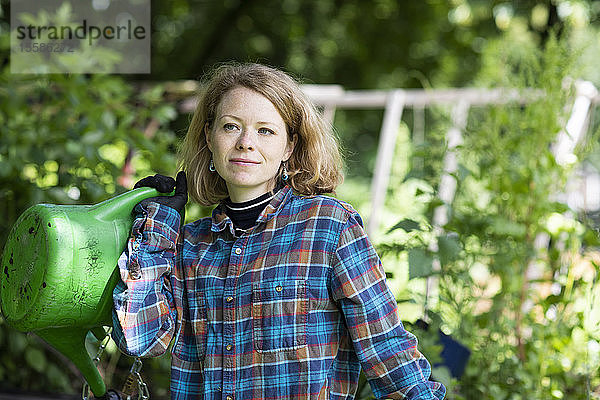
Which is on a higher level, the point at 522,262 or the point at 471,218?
the point at 471,218

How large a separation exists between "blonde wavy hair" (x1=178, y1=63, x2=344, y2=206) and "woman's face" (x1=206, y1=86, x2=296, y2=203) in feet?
0.09

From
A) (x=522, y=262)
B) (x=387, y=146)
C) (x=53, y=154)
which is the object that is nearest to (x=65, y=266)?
(x=53, y=154)

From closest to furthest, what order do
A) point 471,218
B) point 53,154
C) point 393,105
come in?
1. point 471,218
2. point 53,154
3. point 393,105

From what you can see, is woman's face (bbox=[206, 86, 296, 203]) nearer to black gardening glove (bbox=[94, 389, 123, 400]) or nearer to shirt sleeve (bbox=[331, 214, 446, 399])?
shirt sleeve (bbox=[331, 214, 446, 399])

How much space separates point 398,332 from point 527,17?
4342mm

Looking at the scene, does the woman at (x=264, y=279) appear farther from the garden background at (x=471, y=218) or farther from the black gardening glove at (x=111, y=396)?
the garden background at (x=471, y=218)

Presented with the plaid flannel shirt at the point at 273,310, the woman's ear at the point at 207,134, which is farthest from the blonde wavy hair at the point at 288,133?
the plaid flannel shirt at the point at 273,310

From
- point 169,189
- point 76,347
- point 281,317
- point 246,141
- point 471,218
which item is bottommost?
point 76,347

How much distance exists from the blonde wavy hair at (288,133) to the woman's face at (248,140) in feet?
0.09

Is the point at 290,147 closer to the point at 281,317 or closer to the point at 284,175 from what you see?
the point at 284,175

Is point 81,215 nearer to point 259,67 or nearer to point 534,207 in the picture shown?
point 259,67

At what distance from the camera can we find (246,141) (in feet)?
4.57

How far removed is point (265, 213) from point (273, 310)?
0.69ft

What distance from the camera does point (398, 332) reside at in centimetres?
134
